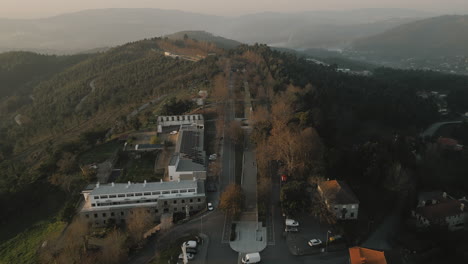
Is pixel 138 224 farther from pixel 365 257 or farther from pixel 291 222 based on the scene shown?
pixel 365 257

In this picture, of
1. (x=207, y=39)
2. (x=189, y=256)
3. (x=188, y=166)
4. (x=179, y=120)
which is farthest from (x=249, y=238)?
(x=207, y=39)

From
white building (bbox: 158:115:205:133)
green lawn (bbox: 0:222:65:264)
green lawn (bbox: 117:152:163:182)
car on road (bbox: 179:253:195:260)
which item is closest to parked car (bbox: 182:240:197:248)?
car on road (bbox: 179:253:195:260)

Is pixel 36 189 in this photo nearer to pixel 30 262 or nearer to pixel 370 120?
pixel 30 262

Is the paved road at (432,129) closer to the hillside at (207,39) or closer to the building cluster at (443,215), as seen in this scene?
the building cluster at (443,215)

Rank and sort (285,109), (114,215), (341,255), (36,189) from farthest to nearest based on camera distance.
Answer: (285,109)
(36,189)
(114,215)
(341,255)

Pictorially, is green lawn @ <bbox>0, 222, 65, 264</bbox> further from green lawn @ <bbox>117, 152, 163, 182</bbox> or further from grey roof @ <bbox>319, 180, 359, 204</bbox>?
grey roof @ <bbox>319, 180, 359, 204</bbox>

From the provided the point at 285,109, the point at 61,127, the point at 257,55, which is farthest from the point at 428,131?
the point at 61,127

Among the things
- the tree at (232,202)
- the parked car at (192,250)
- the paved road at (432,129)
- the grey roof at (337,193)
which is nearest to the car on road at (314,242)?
the grey roof at (337,193)

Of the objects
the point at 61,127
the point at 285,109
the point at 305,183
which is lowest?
the point at 61,127
